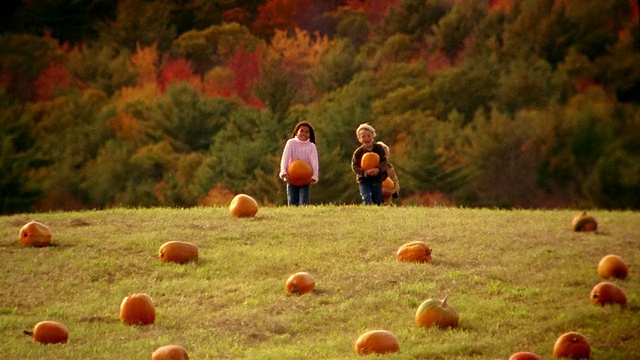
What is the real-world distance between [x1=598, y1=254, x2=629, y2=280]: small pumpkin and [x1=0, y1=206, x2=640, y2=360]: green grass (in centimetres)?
12

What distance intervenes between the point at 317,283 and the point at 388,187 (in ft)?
21.6

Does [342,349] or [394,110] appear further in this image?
[394,110]

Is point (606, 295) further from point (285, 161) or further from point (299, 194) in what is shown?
point (299, 194)

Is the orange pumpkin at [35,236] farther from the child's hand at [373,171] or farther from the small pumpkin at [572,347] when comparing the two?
the small pumpkin at [572,347]

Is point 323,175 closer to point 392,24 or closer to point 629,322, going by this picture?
point 392,24

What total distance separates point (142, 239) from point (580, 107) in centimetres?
5066

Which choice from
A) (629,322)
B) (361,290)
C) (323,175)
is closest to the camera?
(629,322)

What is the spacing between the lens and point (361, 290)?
45.3 feet

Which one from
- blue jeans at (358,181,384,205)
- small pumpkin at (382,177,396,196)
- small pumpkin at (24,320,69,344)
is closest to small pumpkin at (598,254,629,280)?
blue jeans at (358,181,384,205)

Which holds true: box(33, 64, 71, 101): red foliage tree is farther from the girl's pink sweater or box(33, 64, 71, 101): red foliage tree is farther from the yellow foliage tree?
the girl's pink sweater

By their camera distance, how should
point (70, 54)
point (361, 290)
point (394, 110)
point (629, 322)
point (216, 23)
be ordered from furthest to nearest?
point (216, 23)
point (70, 54)
point (394, 110)
point (361, 290)
point (629, 322)

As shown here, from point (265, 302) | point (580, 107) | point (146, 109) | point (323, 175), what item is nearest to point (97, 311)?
point (265, 302)

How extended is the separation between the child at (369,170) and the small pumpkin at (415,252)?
411 cm

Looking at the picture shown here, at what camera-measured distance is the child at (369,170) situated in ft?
63.5
